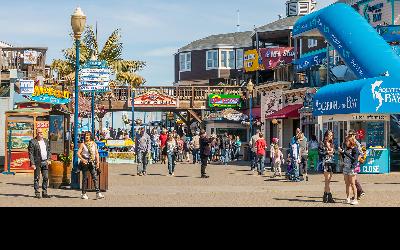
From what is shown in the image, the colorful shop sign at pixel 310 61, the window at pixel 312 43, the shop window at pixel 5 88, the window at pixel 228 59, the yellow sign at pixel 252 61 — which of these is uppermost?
the window at pixel 228 59

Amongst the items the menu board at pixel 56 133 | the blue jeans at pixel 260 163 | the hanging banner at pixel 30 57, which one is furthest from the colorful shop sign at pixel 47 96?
the hanging banner at pixel 30 57

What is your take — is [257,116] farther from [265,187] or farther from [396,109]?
[265,187]

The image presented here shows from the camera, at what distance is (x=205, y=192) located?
677 inches

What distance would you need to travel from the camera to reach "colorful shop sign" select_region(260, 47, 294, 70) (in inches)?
1670

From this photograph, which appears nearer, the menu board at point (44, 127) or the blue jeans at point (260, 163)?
the menu board at point (44, 127)

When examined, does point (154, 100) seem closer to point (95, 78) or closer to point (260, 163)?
point (260, 163)

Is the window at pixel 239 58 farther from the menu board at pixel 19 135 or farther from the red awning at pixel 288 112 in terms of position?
the menu board at pixel 19 135

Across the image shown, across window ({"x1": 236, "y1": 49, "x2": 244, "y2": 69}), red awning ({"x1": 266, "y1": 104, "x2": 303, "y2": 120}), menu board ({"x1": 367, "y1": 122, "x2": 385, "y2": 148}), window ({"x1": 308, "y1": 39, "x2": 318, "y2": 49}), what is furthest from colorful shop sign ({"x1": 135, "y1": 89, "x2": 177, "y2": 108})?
menu board ({"x1": 367, "y1": 122, "x2": 385, "y2": 148})

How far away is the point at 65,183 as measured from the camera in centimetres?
1797

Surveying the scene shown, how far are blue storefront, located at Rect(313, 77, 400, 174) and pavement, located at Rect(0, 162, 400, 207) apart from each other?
5.93ft

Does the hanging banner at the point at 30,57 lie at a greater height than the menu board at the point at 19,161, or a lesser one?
greater

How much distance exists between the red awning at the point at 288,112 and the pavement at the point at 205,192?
36.7 ft

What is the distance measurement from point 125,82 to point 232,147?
16541 mm

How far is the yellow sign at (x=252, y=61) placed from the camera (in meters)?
44.4
